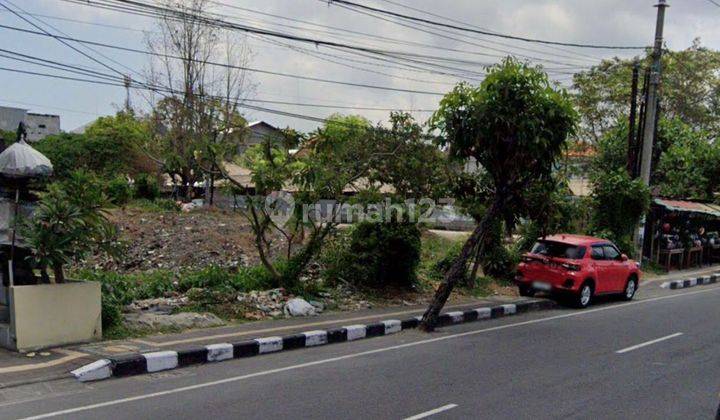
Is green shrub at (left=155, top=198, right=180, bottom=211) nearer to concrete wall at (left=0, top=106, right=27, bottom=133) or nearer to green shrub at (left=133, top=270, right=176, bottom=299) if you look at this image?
concrete wall at (left=0, top=106, right=27, bottom=133)

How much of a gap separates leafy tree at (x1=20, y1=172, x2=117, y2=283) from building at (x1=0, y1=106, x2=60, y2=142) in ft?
144

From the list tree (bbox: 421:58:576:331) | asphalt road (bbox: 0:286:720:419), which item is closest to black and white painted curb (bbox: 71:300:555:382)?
asphalt road (bbox: 0:286:720:419)

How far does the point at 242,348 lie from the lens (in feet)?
31.9

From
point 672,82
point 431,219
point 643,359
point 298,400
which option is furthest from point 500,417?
point 672,82

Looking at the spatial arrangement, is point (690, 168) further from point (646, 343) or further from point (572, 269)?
point (646, 343)

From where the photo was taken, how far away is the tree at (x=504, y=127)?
41.2 feet

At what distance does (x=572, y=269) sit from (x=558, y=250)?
68 centimetres

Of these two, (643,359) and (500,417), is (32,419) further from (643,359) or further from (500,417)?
(643,359)

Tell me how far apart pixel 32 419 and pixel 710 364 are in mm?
8916

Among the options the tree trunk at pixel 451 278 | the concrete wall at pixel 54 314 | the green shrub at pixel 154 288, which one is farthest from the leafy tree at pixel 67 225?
the tree trunk at pixel 451 278

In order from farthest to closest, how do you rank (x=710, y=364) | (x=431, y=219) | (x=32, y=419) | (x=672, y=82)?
1. (x=672, y=82)
2. (x=431, y=219)
3. (x=710, y=364)
4. (x=32, y=419)

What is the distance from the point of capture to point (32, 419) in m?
6.34

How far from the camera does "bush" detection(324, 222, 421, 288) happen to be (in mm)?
15227

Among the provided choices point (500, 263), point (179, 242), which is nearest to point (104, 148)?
point (179, 242)
